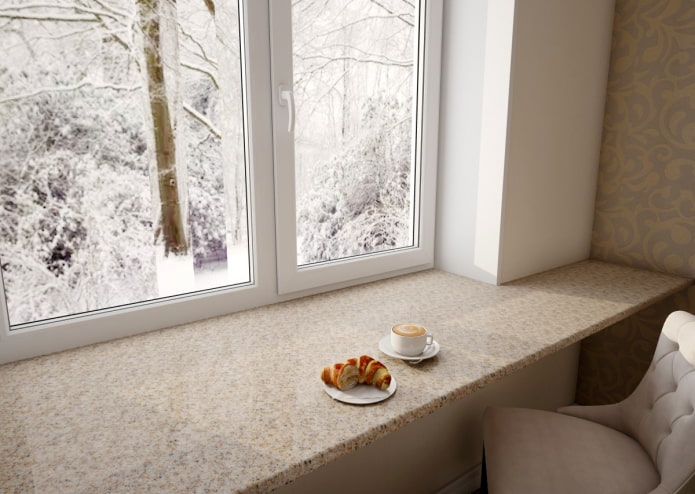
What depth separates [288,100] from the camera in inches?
52.2

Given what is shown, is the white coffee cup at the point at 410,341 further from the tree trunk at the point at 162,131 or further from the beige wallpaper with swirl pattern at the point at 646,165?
the beige wallpaper with swirl pattern at the point at 646,165

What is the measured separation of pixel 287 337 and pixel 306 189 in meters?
0.46

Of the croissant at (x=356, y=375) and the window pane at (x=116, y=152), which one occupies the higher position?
the window pane at (x=116, y=152)

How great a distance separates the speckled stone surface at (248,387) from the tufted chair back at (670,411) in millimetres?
185

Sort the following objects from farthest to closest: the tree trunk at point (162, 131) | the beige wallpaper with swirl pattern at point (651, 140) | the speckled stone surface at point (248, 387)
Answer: the beige wallpaper with swirl pattern at point (651, 140) → the tree trunk at point (162, 131) → the speckled stone surface at point (248, 387)

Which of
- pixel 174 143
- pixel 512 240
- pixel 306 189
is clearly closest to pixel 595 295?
pixel 512 240

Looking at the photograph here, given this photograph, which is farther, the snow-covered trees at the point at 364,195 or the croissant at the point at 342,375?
the snow-covered trees at the point at 364,195

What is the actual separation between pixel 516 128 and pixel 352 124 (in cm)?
51

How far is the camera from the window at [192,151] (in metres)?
1.06

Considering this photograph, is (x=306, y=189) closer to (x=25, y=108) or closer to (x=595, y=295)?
(x=25, y=108)

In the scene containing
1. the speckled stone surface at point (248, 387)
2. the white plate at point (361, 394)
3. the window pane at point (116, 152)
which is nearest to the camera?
the speckled stone surface at point (248, 387)

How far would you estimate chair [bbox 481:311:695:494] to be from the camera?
3.36 ft

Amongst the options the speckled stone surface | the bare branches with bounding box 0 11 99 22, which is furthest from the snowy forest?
the speckled stone surface

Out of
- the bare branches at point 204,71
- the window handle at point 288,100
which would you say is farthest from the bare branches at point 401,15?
the bare branches at point 204,71
